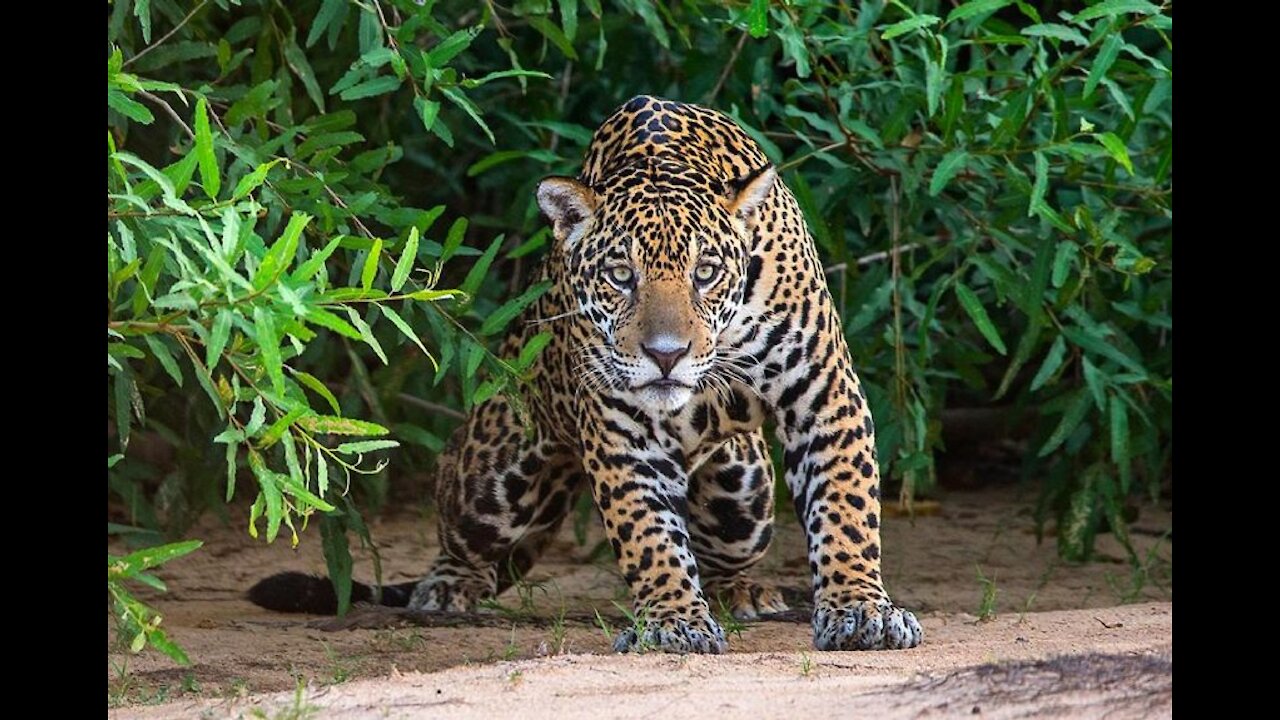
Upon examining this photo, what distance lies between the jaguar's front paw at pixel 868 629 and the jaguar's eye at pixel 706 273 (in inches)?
39.9

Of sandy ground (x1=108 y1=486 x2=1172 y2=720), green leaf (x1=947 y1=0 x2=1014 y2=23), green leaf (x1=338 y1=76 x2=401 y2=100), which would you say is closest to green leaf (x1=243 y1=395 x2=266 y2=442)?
sandy ground (x1=108 y1=486 x2=1172 y2=720)

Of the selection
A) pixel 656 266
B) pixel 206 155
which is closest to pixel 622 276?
pixel 656 266

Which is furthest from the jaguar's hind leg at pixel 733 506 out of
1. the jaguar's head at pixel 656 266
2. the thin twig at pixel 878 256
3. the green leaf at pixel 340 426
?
the green leaf at pixel 340 426

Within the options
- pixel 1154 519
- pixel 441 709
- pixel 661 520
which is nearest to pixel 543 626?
pixel 661 520

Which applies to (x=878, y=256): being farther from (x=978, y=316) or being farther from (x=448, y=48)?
(x=448, y=48)

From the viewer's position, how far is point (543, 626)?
652cm

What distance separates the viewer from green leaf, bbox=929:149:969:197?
6.54m

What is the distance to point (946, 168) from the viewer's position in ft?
21.7

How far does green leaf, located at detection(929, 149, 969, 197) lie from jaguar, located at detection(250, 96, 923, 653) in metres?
0.60

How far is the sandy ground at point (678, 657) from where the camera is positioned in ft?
13.8

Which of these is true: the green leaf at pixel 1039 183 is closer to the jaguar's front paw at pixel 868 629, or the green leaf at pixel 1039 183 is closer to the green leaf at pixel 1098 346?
the green leaf at pixel 1098 346

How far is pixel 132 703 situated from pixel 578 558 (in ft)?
12.0

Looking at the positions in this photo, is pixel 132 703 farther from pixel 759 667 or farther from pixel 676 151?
pixel 676 151
